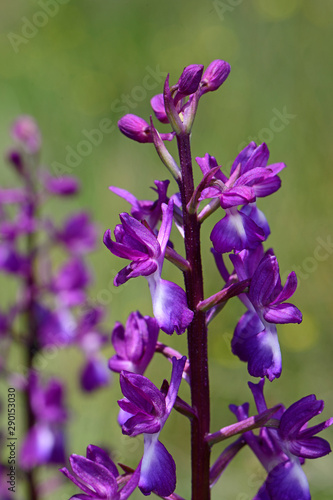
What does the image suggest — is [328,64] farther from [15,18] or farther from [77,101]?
[15,18]

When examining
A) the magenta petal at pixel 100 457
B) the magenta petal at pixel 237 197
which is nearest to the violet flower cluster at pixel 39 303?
the magenta petal at pixel 100 457

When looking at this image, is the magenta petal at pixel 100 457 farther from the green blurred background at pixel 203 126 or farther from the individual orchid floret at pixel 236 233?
the green blurred background at pixel 203 126

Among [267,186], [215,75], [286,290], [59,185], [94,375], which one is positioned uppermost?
[59,185]

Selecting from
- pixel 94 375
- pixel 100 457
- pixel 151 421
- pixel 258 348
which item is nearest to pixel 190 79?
pixel 258 348

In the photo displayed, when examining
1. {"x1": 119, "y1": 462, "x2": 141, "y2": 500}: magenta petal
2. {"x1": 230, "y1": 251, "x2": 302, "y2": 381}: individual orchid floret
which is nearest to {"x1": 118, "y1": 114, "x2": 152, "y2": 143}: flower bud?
{"x1": 230, "y1": 251, "x2": 302, "y2": 381}: individual orchid floret

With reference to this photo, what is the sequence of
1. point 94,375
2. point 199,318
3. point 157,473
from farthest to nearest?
point 94,375, point 199,318, point 157,473

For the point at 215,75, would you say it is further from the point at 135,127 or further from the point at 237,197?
the point at 237,197

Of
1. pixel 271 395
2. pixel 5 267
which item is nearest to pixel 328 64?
pixel 271 395

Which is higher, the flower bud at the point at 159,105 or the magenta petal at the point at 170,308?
the flower bud at the point at 159,105
